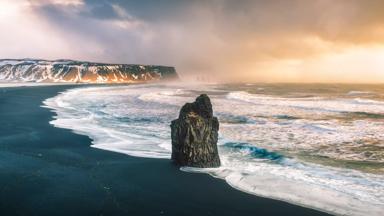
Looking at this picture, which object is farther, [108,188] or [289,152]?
[289,152]

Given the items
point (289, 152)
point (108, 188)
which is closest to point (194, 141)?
point (108, 188)

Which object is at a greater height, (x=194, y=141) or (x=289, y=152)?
(x=194, y=141)

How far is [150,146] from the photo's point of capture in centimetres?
1941

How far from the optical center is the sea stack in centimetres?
1462

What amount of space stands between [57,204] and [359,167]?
1234 centimetres

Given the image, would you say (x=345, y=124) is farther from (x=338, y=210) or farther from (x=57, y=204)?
(x=57, y=204)

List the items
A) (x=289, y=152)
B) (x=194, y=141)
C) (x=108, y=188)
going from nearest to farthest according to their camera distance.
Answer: (x=108, y=188) → (x=194, y=141) → (x=289, y=152)

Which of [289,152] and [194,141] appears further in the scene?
Result: [289,152]

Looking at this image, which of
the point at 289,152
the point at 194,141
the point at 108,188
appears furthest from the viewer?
the point at 289,152

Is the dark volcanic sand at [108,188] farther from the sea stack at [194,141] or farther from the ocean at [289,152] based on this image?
the ocean at [289,152]

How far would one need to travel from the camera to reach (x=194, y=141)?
14672 mm

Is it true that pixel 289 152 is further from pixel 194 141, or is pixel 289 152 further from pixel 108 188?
pixel 108 188

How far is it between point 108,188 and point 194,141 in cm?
425

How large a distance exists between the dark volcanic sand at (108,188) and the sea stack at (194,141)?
2.41ft
